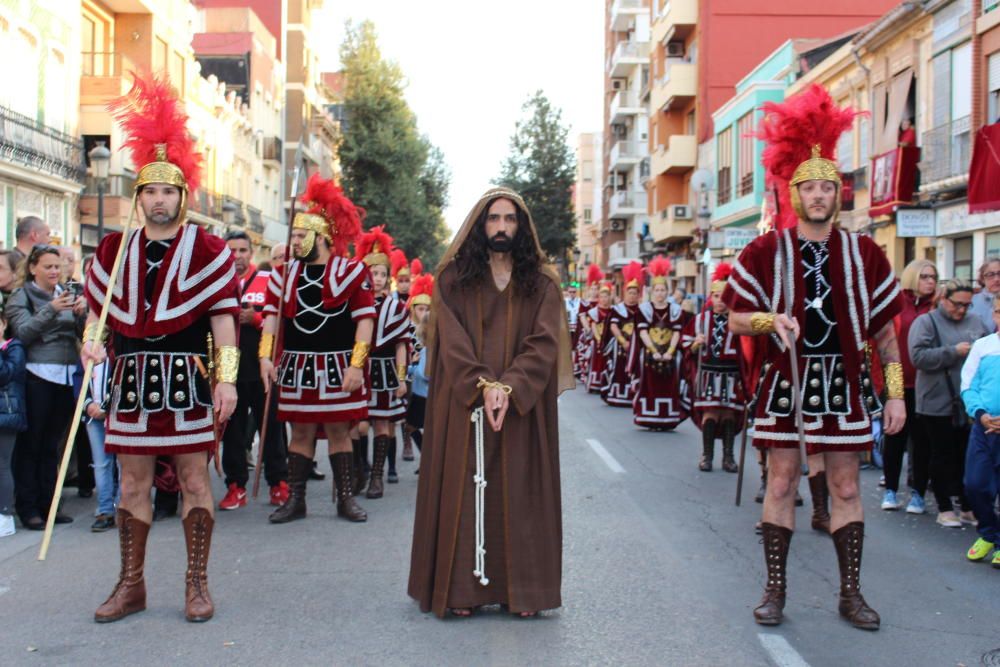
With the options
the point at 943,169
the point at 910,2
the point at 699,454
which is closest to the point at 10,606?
the point at 699,454

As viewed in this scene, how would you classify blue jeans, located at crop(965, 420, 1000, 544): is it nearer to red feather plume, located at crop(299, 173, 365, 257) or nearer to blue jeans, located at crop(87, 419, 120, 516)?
red feather plume, located at crop(299, 173, 365, 257)

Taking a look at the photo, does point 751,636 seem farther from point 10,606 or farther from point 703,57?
point 703,57

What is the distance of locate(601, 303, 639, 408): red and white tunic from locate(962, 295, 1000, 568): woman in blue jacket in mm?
8725

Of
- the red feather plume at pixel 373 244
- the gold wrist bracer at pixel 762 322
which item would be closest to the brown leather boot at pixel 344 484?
the red feather plume at pixel 373 244

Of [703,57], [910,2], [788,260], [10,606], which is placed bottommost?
[10,606]

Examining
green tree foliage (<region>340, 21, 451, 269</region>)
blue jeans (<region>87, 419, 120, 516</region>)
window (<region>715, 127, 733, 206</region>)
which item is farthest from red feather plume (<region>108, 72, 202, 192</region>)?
green tree foliage (<region>340, 21, 451, 269</region>)

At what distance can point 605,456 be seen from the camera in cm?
1208

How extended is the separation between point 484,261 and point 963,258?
20.6m

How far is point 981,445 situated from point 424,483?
12.9 feet

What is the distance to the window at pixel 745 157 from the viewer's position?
3669 centimetres

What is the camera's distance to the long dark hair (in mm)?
5754

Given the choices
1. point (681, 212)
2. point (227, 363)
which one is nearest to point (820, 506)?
point (227, 363)

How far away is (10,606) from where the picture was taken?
230 inches

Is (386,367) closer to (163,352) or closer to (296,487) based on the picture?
(296,487)
